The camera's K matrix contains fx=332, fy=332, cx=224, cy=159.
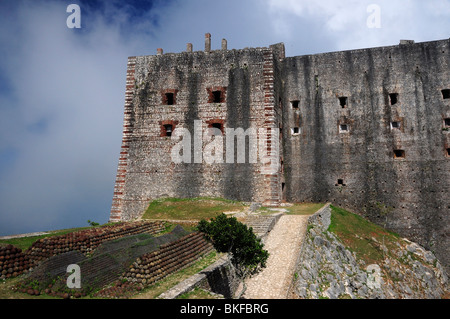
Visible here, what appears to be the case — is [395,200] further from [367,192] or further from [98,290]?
[98,290]

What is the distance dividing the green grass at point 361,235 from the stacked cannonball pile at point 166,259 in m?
8.65

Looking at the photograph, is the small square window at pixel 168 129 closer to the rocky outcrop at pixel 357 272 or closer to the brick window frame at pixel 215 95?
the brick window frame at pixel 215 95

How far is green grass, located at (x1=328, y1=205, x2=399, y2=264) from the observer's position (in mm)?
18406

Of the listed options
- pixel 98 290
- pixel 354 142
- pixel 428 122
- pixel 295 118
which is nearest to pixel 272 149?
pixel 295 118

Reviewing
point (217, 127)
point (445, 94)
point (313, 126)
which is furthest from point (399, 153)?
point (217, 127)

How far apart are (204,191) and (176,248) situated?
10157mm

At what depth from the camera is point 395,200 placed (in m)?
Answer: 23.1

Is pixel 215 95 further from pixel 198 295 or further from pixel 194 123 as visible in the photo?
pixel 198 295

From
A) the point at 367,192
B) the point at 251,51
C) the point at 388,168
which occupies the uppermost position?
the point at 251,51

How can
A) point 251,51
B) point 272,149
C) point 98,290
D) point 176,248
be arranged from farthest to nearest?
point 251,51 < point 272,149 < point 176,248 < point 98,290

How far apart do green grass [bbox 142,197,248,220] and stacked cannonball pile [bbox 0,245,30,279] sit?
9.23 metres

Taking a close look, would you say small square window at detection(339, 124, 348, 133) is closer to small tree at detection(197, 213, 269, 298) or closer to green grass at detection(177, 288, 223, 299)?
small tree at detection(197, 213, 269, 298)

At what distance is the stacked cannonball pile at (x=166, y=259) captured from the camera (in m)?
10.8

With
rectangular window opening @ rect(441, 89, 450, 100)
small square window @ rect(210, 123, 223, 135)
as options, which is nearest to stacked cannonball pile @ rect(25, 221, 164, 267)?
small square window @ rect(210, 123, 223, 135)
